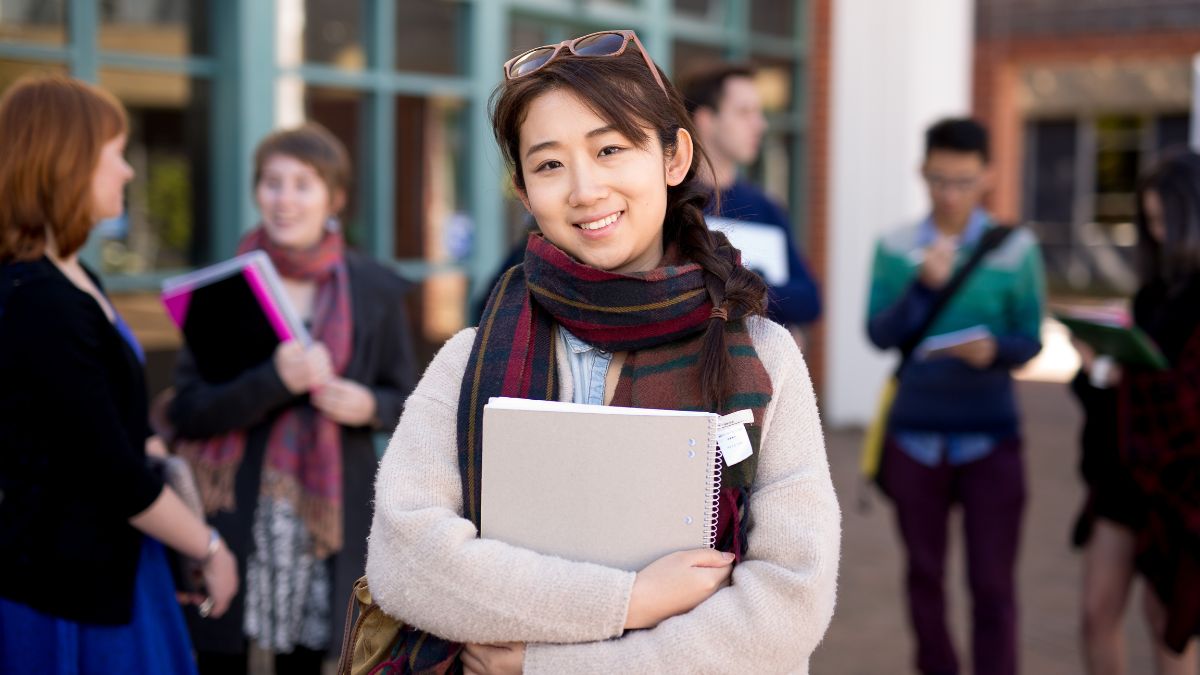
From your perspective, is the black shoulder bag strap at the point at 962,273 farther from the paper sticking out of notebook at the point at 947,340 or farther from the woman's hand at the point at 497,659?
Answer: the woman's hand at the point at 497,659

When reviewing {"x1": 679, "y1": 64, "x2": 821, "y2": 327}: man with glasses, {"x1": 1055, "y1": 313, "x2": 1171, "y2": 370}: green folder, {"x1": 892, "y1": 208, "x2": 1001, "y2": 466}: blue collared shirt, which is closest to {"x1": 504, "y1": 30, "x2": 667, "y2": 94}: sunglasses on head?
{"x1": 1055, "y1": 313, "x2": 1171, "y2": 370}: green folder

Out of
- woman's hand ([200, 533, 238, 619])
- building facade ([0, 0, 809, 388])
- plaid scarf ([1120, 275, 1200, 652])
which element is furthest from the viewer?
building facade ([0, 0, 809, 388])

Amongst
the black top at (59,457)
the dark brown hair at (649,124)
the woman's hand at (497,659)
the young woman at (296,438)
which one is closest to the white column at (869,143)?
the young woman at (296,438)

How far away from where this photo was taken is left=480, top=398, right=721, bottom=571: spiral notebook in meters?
1.79

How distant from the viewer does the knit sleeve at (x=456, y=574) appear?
179 centimetres

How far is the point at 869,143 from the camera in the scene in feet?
33.2

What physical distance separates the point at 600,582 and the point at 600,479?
0.14 m

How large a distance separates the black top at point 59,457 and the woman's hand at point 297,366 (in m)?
0.75

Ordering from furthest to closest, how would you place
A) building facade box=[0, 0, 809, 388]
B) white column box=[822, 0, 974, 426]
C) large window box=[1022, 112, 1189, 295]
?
large window box=[1022, 112, 1189, 295], white column box=[822, 0, 974, 426], building facade box=[0, 0, 809, 388]

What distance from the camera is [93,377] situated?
2688 millimetres

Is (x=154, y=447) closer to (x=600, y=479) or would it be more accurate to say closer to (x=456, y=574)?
(x=456, y=574)

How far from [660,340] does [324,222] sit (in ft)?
6.85

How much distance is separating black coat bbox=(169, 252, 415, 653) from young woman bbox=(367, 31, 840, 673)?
1580 mm

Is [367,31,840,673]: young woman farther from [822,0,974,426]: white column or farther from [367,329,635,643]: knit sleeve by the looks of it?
[822,0,974,426]: white column
